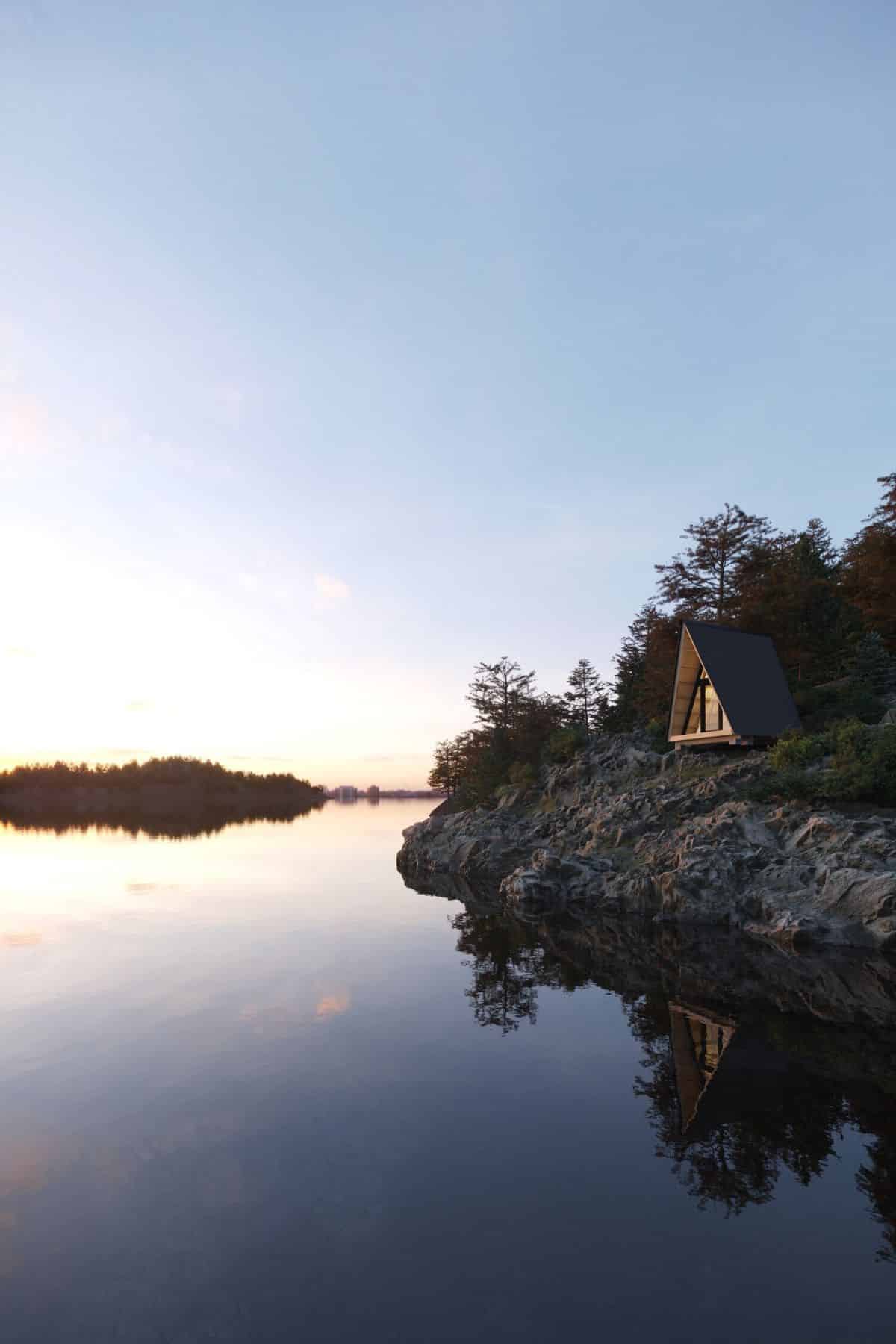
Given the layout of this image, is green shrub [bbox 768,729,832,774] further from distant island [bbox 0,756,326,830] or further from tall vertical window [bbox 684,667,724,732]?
distant island [bbox 0,756,326,830]

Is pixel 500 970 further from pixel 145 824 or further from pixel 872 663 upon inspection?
pixel 145 824

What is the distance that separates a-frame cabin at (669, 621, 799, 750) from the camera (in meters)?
32.9

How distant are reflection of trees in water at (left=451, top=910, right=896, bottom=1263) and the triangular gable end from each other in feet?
72.9

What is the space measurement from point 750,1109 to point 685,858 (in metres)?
16.2

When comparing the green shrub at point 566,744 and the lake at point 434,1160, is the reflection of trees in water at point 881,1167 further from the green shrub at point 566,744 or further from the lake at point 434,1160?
the green shrub at point 566,744

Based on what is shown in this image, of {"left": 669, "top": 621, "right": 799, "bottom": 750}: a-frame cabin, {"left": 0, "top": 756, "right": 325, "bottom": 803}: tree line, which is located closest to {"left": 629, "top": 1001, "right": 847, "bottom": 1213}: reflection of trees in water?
{"left": 669, "top": 621, "right": 799, "bottom": 750}: a-frame cabin

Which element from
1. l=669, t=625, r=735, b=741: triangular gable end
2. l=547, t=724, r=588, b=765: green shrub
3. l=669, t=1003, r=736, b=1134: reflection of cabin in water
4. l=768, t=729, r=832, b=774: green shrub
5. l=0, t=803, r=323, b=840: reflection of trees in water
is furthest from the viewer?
l=0, t=803, r=323, b=840: reflection of trees in water

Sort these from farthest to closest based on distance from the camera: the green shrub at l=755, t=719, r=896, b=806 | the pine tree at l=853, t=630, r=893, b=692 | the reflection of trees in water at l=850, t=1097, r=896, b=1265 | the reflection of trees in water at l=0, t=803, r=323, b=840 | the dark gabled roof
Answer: the reflection of trees in water at l=0, t=803, r=323, b=840
the pine tree at l=853, t=630, r=893, b=692
the dark gabled roof
the green shrub at l=755, t=719, r=896, b=806
the reflection of trees in water at l=850, t=1097, r=896, b=1265

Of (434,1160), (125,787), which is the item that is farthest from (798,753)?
(125,787)

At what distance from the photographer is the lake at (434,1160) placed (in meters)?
5.99

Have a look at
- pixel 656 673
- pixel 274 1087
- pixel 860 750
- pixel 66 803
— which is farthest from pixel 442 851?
pixel 66 803

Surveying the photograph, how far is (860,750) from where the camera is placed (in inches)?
1055

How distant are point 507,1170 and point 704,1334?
3.04m

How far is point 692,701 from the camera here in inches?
1464
